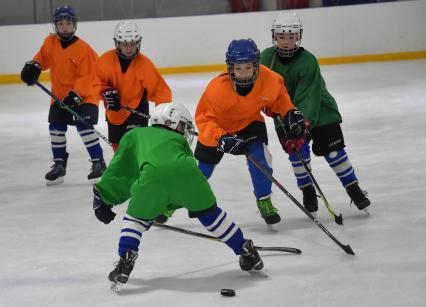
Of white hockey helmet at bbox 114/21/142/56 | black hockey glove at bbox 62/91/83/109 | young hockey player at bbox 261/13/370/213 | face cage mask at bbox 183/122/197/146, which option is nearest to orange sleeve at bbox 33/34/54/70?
black hockey glove at bbox 62/91/83/109

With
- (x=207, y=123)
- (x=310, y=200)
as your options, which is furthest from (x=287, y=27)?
(x=310, y=200)

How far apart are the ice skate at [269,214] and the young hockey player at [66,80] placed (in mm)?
1656

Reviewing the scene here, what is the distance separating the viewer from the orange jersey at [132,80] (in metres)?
5.01

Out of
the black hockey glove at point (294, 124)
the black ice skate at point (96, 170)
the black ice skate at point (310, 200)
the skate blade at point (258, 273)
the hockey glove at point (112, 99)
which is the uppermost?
the black hockey glove at point (294, 124)

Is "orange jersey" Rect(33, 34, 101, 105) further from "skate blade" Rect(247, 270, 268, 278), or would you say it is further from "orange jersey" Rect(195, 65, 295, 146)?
"skate blade" Rect(247, 270, 268, 278)

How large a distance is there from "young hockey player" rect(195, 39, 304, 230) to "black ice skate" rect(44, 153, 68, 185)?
1592 mm

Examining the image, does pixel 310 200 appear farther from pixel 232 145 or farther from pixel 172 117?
pixel 172 117

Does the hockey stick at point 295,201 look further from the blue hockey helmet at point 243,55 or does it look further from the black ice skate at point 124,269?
the black ice skate at point 124,269

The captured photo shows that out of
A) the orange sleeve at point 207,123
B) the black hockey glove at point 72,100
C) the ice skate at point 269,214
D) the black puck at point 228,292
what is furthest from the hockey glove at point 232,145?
the black hockey glove at point 72,100

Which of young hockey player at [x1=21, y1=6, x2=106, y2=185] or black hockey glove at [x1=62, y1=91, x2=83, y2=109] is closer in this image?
black hockey glove at [x1=62, y1=91, x2=83, y2=109]

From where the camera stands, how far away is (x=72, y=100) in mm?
5516

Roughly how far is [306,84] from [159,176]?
1285 mm

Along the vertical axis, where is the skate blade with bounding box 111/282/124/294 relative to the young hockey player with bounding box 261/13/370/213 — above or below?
below

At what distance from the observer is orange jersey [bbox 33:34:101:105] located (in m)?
5.65
